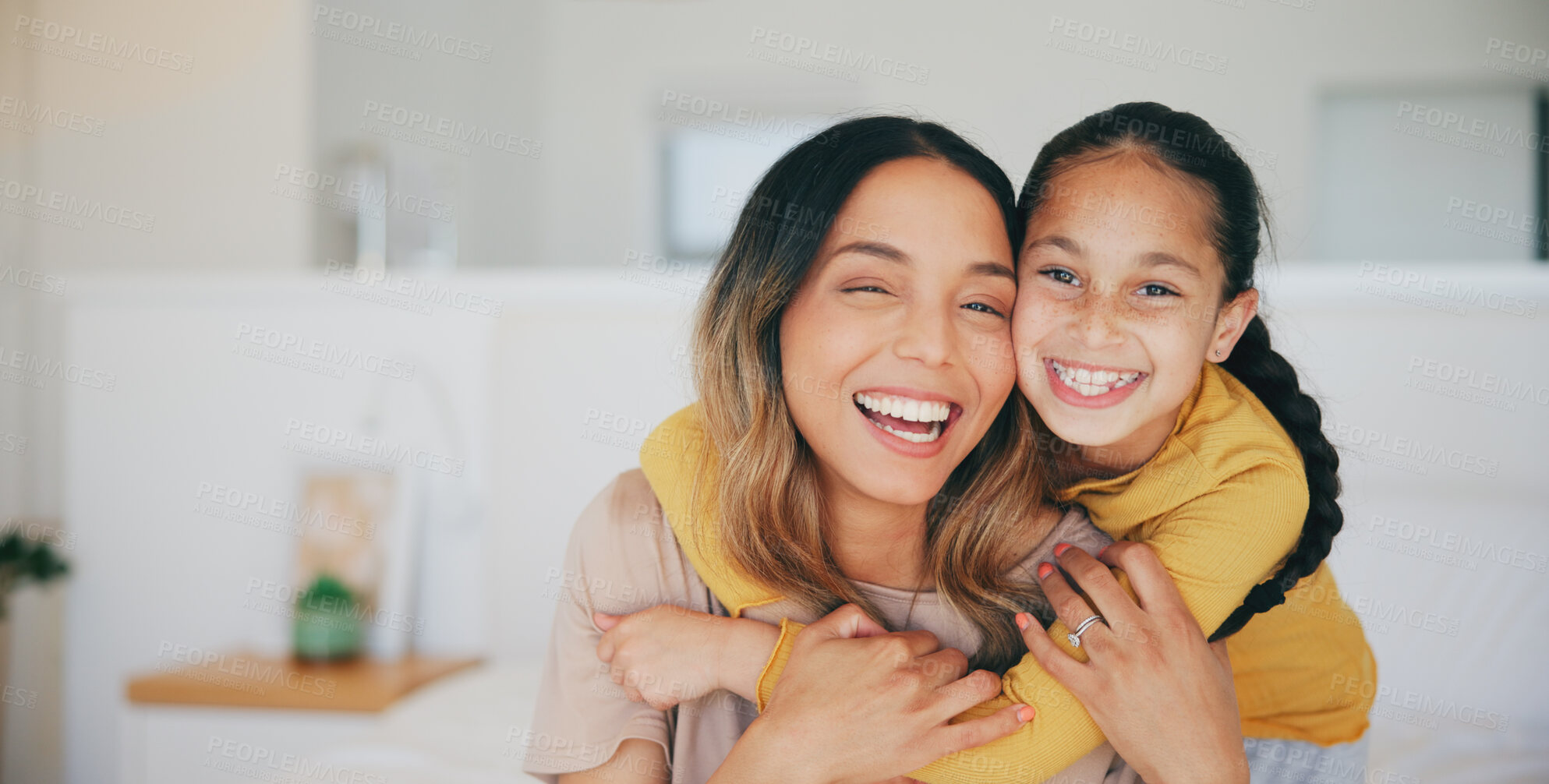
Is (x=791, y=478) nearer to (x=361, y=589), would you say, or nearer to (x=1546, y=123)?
(x=361, y=589)

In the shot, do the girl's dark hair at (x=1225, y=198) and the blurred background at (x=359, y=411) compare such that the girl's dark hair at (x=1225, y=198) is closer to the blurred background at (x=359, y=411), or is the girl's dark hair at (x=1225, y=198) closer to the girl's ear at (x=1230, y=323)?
the girl's ear at (x=1230, y=323)

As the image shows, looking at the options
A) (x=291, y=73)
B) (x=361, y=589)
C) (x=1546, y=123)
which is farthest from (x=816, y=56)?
(x=361, y=589)

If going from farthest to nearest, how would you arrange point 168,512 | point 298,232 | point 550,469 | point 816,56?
point 816,56 → point 298,232 → point 168,512 → point 550,469

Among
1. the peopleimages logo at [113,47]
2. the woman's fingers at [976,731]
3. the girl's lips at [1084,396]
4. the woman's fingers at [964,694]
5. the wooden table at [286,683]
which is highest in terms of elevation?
the peopleimages logo at [113,47]

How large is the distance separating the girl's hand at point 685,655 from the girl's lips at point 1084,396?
314 mm

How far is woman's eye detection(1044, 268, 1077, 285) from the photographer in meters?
0.83

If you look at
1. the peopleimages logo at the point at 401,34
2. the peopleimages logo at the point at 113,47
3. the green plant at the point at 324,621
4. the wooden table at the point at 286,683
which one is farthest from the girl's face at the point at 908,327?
the peopleimages logo at the point at 113,47

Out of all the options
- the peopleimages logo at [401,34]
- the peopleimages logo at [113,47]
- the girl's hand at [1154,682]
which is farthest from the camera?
the peopleimages logo at [401,34]

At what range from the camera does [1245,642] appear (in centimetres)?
101

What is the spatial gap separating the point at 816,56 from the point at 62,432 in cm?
307

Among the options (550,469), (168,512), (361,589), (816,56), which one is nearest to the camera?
(550,469)

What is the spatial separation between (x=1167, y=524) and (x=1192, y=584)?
0.18 feet

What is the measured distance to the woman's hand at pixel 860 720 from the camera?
0.79 metres

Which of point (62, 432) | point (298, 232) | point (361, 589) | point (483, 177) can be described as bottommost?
point (361, 589)
